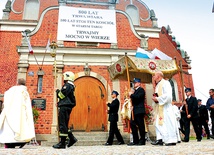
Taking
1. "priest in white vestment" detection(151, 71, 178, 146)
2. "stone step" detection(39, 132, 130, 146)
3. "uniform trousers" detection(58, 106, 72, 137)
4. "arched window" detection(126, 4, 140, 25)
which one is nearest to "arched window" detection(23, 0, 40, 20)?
"arched window" detection(126, 4, 140, 25)

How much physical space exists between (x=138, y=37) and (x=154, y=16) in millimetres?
6860

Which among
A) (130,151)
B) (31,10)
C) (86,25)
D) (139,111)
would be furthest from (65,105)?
(31,10)

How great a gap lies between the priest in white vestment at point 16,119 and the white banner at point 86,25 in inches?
249

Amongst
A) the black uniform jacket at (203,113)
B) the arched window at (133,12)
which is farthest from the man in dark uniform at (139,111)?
the arched window at (133,12)

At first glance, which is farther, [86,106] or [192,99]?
[86,106]

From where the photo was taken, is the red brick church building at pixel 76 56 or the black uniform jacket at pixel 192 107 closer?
the black uniform jacket at pixel 192 107

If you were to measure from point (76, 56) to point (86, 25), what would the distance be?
2.11 m

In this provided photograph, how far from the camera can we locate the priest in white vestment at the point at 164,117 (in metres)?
5.03

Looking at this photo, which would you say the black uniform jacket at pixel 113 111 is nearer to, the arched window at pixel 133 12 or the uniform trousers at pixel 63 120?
the uniform trousers at pixel 63 120

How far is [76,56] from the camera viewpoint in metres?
11.2

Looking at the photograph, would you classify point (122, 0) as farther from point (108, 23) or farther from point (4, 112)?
point (4, 112)

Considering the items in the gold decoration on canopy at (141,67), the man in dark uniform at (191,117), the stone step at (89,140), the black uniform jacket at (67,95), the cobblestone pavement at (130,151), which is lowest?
the stone step at (89,140)

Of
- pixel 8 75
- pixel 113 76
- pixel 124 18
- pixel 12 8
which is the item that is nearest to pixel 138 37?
pixel 124 18

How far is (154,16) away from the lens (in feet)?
60.4
